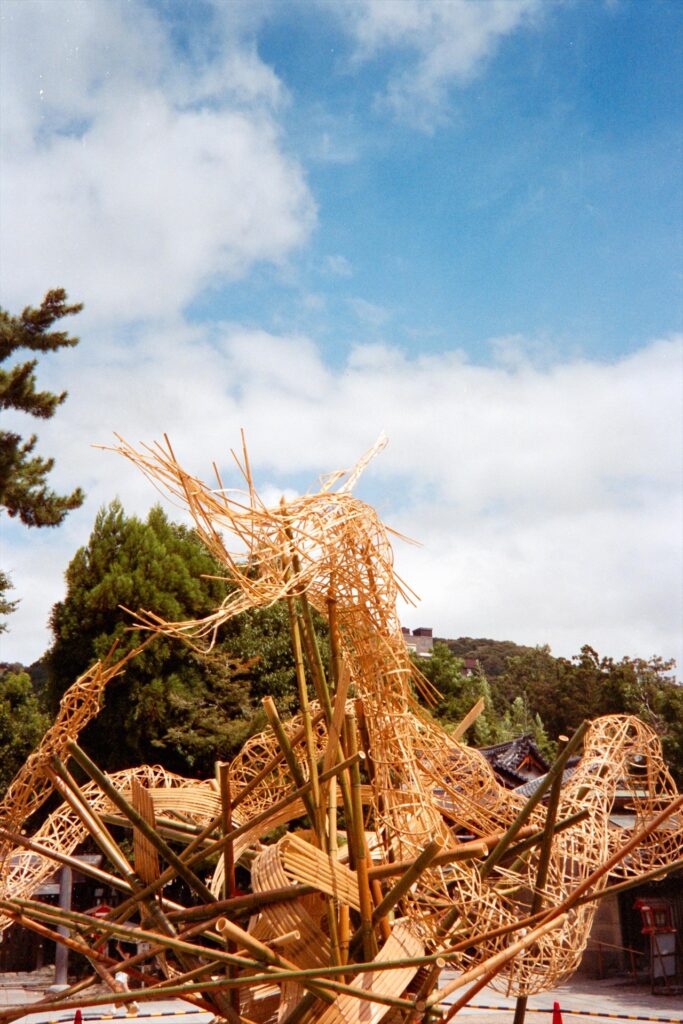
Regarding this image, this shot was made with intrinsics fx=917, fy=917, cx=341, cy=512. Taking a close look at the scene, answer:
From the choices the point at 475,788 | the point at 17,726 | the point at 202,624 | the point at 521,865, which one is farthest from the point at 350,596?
the point at 17,726

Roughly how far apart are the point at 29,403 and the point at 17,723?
18.2ft

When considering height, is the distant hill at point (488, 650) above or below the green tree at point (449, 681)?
above

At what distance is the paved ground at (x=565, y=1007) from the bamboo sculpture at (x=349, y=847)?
26.6ft

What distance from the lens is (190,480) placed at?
1979 millimetres

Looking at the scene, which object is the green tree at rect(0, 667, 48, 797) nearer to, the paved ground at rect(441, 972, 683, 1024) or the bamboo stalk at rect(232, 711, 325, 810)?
the paved ground at rect(441, 972, 683, 1024)

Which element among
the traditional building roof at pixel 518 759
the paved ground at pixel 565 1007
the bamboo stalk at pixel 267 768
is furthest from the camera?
the traditional building roof at pixel 518 759

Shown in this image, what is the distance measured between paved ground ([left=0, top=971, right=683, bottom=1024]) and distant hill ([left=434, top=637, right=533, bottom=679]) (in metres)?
58.0

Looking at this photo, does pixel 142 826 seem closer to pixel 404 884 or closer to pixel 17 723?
pixel 404 884

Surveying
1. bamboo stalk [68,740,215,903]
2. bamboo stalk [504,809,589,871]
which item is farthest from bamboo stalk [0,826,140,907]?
bamboo stalk [504,809,589,871]

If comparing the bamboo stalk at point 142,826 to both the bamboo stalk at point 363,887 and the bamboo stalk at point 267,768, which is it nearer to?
the bamboo stalk at point 267,768

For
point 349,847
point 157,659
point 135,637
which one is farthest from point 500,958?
point 157,659

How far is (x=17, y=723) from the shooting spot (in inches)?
596

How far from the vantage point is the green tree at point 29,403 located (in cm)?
1284

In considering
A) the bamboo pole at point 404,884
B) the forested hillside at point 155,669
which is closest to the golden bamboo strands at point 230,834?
the bamboo pole at point 404,884
